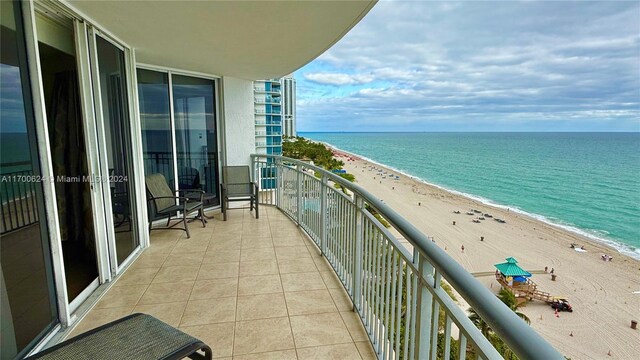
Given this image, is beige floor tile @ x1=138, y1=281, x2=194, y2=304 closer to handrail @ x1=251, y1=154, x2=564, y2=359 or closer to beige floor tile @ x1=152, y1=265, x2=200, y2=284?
beige floor tile @ x1=152, y1=265, x2=200, y2=284

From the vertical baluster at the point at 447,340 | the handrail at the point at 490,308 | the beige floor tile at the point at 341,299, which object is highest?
the handrail at the point at 490,308

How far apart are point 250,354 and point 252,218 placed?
11.1ft

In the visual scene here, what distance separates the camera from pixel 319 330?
2186mm

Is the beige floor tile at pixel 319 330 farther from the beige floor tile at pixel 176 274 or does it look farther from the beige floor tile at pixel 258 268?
the beige floor tile at pixel 176 274

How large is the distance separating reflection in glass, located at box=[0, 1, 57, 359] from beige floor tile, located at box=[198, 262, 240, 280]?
4.05 ft

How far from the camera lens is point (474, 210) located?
23281 millimetres

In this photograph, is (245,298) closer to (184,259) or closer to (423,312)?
(184,259)

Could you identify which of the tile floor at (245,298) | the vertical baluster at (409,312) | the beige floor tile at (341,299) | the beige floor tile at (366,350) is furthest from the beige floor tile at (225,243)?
the vertical baluster at (409,312)

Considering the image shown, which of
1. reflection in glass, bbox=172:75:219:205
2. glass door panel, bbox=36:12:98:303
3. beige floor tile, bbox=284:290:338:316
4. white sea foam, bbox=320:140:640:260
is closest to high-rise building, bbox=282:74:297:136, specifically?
white sea foam, bbox=320:140:640:260

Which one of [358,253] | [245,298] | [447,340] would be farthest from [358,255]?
[447,340]

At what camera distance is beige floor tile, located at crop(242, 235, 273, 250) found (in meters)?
3.91

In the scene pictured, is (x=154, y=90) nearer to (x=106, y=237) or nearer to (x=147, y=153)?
(x=147, y=153)

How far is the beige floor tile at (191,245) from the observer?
3793mm

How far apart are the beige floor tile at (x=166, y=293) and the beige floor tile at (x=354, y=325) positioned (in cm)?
131
